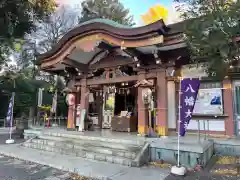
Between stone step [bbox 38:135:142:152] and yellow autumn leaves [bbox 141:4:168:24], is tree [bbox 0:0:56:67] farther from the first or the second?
yellow autumn leaves [bbox 141:4:168:24]

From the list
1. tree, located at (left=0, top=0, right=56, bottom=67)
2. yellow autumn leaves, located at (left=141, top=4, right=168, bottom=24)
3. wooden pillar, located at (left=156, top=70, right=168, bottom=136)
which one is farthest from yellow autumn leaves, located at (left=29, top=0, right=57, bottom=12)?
yellow autumn leaves, located at (left=141, top=4, right=168, bottom=24)

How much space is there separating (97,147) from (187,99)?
3.13 meters

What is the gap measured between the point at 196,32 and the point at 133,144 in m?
3.86

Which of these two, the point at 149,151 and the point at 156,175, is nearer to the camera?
the point at 156,175

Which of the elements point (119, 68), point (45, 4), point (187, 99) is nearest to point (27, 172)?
point (187, 99)

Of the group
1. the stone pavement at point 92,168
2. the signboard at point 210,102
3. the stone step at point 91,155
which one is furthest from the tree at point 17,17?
the signboard at point 210,102

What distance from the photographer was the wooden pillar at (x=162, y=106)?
6.98 metres

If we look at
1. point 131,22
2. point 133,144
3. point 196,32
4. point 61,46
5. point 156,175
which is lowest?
point 156,175

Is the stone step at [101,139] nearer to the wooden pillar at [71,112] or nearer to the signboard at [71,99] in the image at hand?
the wooden pillar at [71,112]

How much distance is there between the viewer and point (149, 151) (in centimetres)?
572

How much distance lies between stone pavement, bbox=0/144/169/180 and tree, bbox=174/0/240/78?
8.84 feet

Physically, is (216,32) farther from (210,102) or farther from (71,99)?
(71,99)

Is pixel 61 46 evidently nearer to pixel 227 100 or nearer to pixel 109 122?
pixel 109 122

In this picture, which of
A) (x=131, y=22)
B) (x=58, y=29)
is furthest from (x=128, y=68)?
(x=131, y=22)
